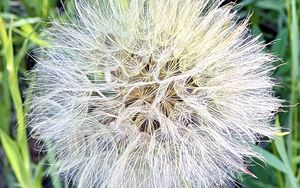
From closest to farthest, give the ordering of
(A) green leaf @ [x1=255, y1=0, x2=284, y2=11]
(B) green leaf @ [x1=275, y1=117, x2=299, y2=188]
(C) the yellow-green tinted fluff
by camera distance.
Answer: (C) the yellow-green tinted fluff, (B) green leaf @ [x1=275, y1=117, x2=299, y2=188], (A) green leaf @ [x1=255, y1=0, x2=284, y2=11]

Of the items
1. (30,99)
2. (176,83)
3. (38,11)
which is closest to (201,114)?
(176,83)

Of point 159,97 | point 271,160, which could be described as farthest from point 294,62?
point 159,97

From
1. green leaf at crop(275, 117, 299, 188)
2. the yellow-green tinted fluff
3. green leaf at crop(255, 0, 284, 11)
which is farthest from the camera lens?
green leaf at crop(255, 0, 284, 11)

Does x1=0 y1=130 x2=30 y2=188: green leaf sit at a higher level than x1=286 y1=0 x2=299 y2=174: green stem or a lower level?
lower

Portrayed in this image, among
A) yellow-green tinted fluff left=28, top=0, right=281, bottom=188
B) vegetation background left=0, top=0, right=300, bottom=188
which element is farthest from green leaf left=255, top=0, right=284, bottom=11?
yellow-green tinted fluff left=28, top=0, right=281, bottom=188

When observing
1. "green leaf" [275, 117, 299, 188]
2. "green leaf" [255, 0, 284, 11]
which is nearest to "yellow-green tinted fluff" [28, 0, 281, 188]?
"green leaf" [275, 117, 299, 188]

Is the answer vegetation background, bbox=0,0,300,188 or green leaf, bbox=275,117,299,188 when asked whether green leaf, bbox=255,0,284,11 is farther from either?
green leaf, bbox=275,117,299,188

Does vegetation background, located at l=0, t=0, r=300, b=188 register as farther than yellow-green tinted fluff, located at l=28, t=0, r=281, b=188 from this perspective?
Yes

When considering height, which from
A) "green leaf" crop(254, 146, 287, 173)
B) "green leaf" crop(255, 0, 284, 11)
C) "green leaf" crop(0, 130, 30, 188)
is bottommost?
"green leaf" crop(0, 130, 30, 188)

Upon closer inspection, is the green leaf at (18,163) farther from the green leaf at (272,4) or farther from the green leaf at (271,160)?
the green leaf at (272,4)

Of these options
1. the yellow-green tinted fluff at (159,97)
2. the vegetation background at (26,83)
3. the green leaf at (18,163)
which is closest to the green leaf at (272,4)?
the vegetation background at (26,83)
